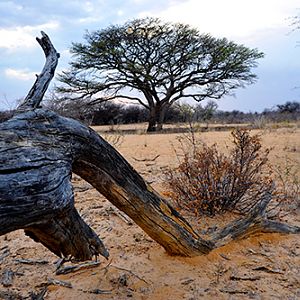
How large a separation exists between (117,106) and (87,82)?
19.0ft

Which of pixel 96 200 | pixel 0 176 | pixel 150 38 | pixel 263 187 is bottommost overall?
pixel 96 200

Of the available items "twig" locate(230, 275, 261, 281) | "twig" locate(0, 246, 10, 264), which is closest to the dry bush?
"twig" locate(230, 275, 261, 281)

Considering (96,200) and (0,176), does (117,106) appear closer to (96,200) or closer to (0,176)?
(96,200)

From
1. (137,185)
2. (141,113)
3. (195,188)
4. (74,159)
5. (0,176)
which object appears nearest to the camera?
(0,176)

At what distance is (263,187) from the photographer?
14.3 feet

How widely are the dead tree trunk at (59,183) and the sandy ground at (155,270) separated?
0.83ft

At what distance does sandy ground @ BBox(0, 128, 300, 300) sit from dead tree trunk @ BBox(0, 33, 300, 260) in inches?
9.9

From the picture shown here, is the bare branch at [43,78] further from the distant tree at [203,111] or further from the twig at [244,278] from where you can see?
the distant tree at [203,111]

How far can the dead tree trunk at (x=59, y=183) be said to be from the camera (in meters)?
1.69

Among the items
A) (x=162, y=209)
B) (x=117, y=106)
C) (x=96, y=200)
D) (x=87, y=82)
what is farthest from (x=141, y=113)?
(x=162, y=209)

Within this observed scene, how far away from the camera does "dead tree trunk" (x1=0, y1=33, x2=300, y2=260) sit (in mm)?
1689

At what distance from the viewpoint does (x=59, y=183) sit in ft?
6.17

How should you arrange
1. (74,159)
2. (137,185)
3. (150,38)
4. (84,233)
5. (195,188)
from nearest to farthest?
Result: (74,159) → (84,233) → (137,185) → (195,188) → (150,38)

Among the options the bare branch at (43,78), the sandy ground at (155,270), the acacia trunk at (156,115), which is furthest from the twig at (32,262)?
the acacia trunk at (156,115)
